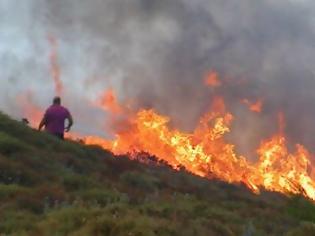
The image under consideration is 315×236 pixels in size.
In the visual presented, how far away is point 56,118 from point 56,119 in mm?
56

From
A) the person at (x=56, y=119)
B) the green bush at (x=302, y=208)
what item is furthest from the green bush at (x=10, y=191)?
the person at (x=56, y=119)

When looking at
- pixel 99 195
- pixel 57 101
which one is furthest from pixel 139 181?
pixel 57 101

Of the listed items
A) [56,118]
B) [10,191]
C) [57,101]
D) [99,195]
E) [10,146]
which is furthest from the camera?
[56,118]

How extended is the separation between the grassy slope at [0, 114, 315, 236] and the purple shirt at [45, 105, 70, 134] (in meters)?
0.83

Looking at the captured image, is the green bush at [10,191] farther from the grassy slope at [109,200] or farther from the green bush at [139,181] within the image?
the green bush at [139,181]

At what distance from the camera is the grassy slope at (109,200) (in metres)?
8.95

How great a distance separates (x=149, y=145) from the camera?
98.4 ft

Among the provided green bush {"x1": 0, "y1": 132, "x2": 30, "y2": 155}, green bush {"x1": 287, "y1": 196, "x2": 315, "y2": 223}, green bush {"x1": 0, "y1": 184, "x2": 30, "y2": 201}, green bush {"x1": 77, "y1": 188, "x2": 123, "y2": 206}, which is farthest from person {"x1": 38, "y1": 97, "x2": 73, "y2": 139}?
green bush {"x1": 287, "y1": 196, "x2": 315, "y2": 223}

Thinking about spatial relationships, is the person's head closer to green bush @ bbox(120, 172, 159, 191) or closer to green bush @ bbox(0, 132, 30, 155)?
green bush @ bbox(0, 132, 30, 155)

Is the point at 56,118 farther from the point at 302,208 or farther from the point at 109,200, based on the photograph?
the point at 302,208

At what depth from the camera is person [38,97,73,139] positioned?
19.1 metres

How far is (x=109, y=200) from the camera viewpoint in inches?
439

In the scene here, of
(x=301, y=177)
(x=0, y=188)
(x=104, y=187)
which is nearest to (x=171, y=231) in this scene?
(x=0, y=188)

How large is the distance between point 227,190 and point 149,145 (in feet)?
34.7
